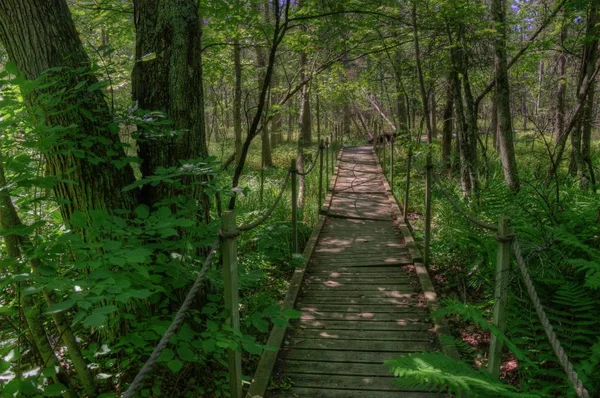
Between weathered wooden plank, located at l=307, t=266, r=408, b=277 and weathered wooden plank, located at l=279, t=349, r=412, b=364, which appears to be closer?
weathered wooden plank, located at l=279, t=349, r=412, b=364

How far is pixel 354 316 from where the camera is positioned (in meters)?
4.39

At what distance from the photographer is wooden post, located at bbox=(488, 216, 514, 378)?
2453mm

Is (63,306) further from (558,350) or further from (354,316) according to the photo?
(354,316)

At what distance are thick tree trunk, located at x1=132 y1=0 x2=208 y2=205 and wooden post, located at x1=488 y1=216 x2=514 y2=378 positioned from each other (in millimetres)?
2193

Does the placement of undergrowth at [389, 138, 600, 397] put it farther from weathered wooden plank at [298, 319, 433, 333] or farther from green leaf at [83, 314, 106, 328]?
green leaf at [83, 314, 106, 328]

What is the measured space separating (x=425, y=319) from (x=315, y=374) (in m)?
1.41

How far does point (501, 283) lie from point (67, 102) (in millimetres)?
2937

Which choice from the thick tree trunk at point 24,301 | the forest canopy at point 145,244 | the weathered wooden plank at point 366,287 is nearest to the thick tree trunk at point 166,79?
the forest canopy at point 145,244

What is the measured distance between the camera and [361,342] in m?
3.88

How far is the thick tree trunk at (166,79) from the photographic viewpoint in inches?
127

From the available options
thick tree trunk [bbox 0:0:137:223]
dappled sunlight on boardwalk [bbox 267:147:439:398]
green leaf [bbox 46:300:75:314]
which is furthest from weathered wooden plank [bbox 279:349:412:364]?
green leaf [bbox 46:300:75:314]

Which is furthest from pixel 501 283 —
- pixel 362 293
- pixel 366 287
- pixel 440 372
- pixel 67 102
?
pixel 67 102

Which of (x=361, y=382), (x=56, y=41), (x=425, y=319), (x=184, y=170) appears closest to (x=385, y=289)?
(x=425, y=319)

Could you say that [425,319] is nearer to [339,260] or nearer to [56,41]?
[339,260]
